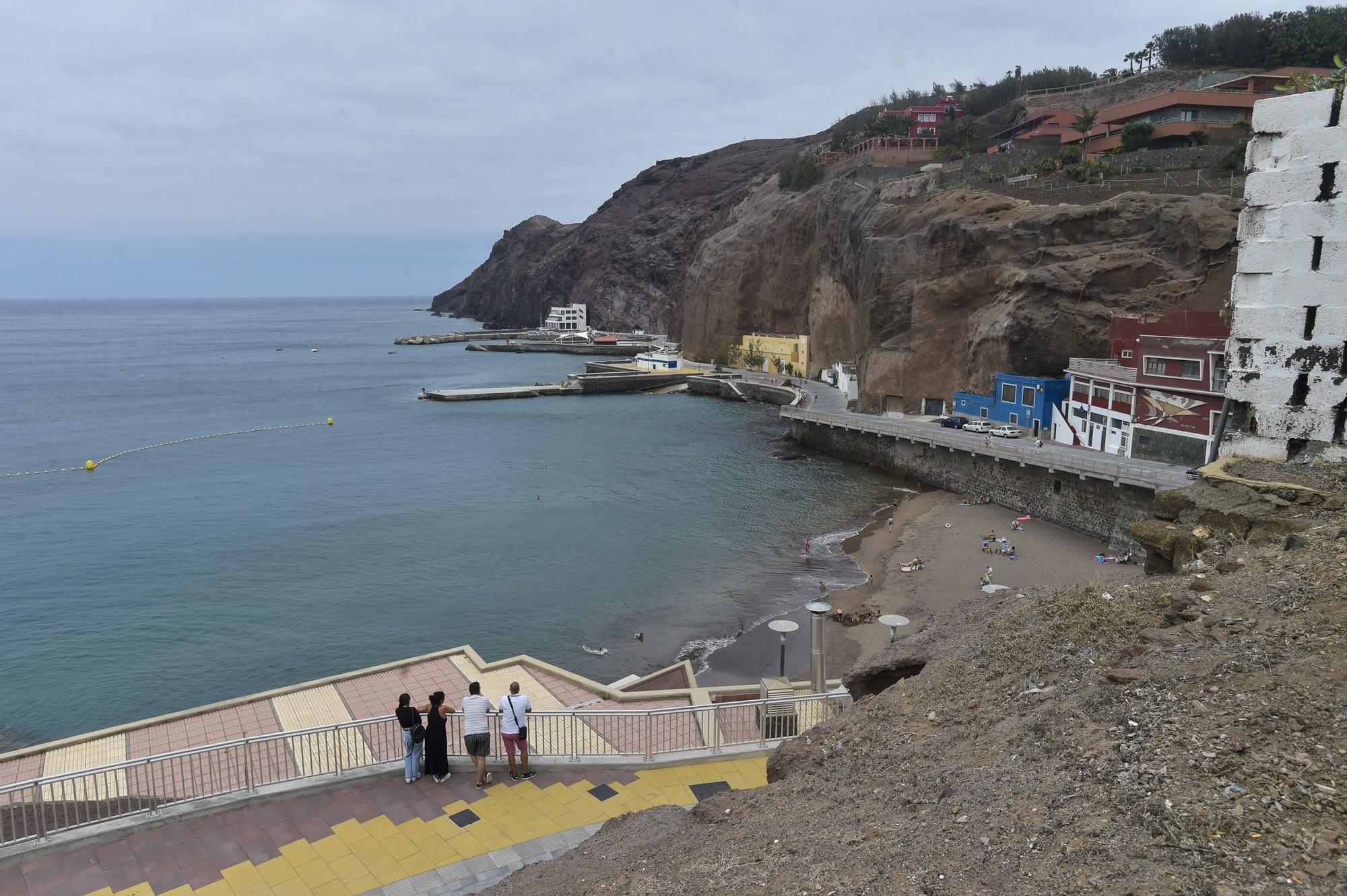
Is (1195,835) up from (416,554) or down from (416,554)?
up

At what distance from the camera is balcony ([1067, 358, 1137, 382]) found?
32759 millimetres

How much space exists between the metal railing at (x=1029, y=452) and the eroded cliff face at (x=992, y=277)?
4.57 metres

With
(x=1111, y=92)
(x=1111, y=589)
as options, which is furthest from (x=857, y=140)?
(x=1111, y=589)

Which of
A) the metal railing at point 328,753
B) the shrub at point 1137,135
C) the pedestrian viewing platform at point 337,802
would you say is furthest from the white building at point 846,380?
the pedestrian viewing platform at point 337,802

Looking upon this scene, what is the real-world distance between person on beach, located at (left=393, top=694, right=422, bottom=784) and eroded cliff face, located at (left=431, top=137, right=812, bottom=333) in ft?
364

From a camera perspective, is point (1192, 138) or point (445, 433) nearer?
point (1192, 138)

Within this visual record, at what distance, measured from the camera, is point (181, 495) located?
130 ft

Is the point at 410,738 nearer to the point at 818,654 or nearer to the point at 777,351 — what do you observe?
the point at 818,654

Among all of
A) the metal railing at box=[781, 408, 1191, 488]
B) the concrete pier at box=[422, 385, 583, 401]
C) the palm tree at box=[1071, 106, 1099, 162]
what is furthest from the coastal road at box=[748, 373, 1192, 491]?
the concrete pier at box=[422, 385, 583, 401]

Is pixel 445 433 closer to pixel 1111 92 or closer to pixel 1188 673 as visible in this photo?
pixel 1188 673

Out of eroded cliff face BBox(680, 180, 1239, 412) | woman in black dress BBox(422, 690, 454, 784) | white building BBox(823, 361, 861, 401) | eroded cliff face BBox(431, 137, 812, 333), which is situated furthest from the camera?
eroded cliff face BBox(431, 137, 812, 333)

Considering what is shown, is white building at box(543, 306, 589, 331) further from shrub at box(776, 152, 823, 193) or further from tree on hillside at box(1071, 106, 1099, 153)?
tree on hillside at box(1071, 106, 1099, 153)

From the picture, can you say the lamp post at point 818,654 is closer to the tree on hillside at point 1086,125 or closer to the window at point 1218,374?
the window at point 1218,374

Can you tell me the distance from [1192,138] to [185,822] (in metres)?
57.0
